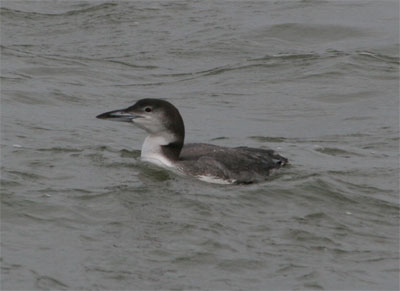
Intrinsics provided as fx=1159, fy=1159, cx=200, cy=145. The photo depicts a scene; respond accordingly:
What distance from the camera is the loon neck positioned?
12.4m

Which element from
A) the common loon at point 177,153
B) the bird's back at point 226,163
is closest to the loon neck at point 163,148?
the common loon at point 177,153

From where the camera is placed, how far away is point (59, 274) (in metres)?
9.06

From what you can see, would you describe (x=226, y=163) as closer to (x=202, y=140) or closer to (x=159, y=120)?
(x=159, y=120)

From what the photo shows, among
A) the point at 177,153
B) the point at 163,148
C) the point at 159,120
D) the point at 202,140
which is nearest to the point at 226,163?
the point at 177,153

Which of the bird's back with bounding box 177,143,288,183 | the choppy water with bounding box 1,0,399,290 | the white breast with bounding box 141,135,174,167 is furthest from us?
the white breast with bounding box 141,135,174,167

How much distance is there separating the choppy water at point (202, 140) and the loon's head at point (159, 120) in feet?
0.98

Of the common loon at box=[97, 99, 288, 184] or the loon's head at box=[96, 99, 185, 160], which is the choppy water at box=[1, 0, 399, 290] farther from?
the loon's head at box=[96, 99, 185, 160]

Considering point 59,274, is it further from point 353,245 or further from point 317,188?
point 317,188

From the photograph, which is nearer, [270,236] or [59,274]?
[59,274]

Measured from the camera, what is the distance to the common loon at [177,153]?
40.2 feet

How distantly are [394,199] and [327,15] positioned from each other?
11410 millimetres

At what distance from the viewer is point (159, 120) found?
12469 millimetres

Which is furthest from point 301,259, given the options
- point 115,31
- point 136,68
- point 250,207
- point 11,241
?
point 115,31

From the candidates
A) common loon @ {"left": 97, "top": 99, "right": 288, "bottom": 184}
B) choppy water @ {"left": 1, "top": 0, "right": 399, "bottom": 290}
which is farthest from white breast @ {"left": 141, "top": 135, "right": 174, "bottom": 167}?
choppy water @ {"left": 1, "top": 0, "right": 399, "bottom": 290}
